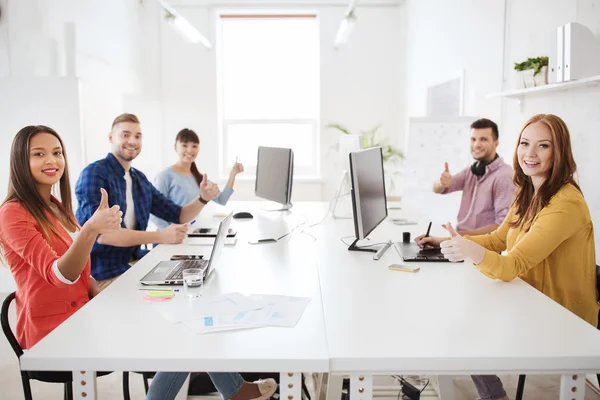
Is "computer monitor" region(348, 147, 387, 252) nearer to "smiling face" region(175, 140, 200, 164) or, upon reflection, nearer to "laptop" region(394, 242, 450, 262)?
"laptop" region(394, 242, 450, 262)

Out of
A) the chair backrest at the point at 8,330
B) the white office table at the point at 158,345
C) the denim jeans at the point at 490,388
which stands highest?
the white office table at the point at 158,345

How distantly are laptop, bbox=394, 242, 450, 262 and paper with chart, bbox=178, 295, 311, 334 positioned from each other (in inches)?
28.9

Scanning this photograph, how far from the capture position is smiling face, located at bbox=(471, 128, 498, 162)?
3.42 meters

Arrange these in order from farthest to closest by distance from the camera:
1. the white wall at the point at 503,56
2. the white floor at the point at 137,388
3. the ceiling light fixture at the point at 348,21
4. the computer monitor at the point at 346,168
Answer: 1. the ceiling light fixture at the point at 348,21
2. the computer monitor at the point at 346,168
3. the white wall at the point at 503,56
4. the white floor at the point at 137,388

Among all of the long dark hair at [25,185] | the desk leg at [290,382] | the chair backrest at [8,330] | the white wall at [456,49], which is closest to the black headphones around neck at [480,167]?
the white wall at [456,49]

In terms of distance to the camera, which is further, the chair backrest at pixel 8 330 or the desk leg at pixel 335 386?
the desk leg at pixel 335 386

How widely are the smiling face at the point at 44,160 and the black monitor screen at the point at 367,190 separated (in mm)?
1125

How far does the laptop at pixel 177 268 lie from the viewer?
1.98 metres

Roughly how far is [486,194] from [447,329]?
6.72 ft

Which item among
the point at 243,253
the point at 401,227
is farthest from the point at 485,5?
the point at 243,253

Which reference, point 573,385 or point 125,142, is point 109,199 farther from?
point 573,385

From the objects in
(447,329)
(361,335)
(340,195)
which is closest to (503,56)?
(340,195)

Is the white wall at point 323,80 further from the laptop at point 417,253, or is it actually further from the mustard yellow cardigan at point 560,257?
the mustard yellow cardigan at point 560,257

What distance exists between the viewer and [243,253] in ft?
8.29
